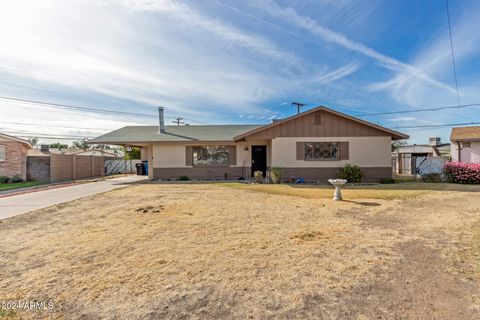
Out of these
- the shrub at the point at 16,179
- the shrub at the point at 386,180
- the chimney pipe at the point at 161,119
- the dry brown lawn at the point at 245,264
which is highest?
the chimney pipe at the point at 161,119

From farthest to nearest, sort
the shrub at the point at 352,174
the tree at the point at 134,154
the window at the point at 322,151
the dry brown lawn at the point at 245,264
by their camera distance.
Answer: the tree at the point at 134,154 → the window at the point at 322,151 → the shrub at the point at 352,174 → the dry brown lawn at the point at 245,264

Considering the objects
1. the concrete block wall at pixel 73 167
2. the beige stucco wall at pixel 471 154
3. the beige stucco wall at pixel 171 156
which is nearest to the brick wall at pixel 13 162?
the concrete block wall at pixel 73 167

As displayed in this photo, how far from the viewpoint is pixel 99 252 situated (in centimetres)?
392

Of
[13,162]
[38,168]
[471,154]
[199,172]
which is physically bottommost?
[199,172]

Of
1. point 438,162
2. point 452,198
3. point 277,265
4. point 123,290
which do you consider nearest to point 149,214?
point 123,290

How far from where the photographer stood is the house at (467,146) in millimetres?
19109

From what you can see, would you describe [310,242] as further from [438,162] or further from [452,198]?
[438,162]

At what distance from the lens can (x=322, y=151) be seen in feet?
45.9

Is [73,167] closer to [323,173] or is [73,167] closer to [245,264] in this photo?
[323,173]

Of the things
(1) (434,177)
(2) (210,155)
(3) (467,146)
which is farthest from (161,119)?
(3) (467,146)

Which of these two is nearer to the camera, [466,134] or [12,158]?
[12,158]

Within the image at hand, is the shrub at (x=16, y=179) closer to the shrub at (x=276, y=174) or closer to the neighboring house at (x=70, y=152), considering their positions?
the neighboring house at (x=70, y=152)

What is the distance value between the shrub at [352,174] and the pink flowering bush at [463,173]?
4839 millimetres

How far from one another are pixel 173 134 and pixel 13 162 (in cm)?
1061
